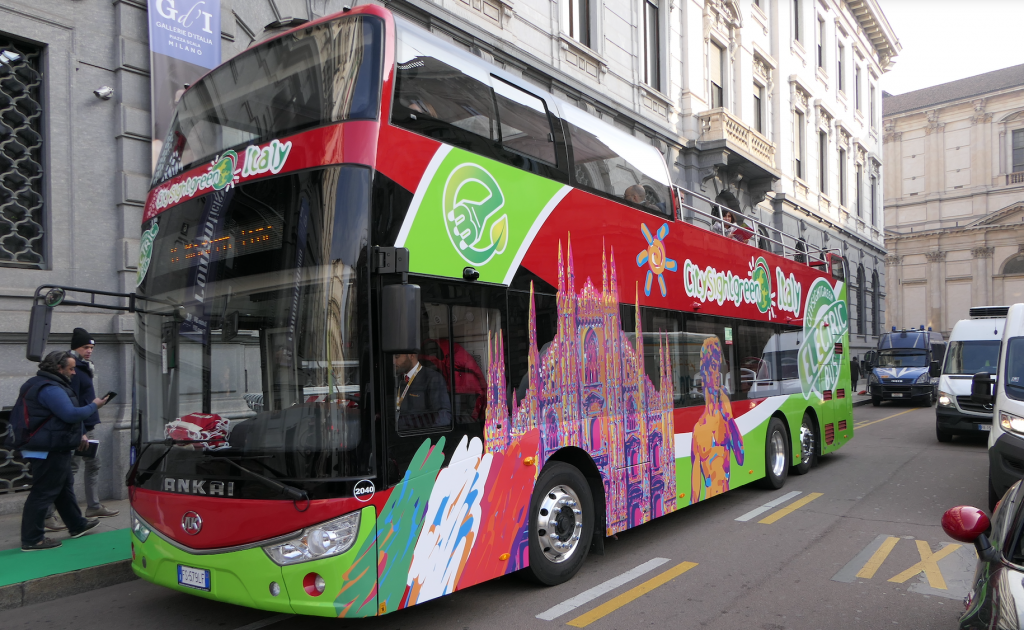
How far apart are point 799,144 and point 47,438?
29.4 metres

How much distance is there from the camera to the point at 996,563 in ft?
9.98

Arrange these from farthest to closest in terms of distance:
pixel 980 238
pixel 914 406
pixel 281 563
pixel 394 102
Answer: pixel 980 238 → pixel 914 406 → pixel 394 102 → pixel 281 563

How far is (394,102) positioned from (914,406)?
24.3 meters

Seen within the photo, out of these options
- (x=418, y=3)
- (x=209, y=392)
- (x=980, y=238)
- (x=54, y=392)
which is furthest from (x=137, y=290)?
(x=980, y=238)

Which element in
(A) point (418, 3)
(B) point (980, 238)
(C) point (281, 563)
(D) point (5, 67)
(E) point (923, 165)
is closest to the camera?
(C) point (281, 563)

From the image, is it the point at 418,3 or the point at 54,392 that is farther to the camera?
the point at 418,3

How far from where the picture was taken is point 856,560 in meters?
6.09

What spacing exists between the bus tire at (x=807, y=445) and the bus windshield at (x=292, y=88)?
845 centimetres

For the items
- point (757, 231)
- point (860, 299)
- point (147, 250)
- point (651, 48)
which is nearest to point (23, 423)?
point (147, 250)

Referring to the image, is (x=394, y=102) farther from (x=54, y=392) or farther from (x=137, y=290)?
(x=54, y=392)

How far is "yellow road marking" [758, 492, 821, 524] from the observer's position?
7.70 m

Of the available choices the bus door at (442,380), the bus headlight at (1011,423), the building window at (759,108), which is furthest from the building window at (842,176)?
the bus door at (442,380)

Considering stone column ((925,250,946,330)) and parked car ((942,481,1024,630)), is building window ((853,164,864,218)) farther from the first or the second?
parked car ((942,481,1024,630))

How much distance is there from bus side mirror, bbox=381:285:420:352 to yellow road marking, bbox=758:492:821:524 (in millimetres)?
5240
